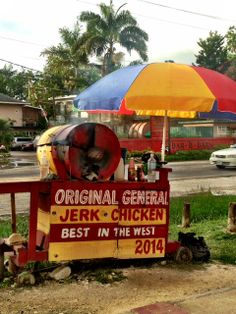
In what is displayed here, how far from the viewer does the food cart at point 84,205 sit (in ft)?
16.9

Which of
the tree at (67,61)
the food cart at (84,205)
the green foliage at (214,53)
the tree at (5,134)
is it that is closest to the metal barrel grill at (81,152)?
the food cart at (84,205)

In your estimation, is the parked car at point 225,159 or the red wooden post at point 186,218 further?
the parked car at point 225,159

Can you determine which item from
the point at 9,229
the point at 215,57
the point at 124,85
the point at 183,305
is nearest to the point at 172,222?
the point at 9,229

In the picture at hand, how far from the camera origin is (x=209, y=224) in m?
8.28

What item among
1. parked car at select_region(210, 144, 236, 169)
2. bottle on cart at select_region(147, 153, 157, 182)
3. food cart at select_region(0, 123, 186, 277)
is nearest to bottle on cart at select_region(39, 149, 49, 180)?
food cart at select_region(0, 123, 186, 277)

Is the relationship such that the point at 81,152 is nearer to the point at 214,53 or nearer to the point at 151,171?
the point at 151,171

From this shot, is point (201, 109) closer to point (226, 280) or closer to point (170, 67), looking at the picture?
point (170, 67)

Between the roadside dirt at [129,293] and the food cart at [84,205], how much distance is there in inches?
12.1

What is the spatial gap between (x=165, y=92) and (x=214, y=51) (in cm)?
6949

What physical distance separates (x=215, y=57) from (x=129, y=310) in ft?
234

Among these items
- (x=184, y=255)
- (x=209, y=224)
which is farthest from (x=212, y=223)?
(x=184, y=255)

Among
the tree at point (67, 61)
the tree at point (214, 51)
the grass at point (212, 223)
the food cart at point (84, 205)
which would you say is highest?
the tree at point (214, 51)

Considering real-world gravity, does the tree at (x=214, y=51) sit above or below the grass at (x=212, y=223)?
above

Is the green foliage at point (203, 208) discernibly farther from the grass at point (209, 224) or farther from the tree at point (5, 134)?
the tree at point (5, 134)
